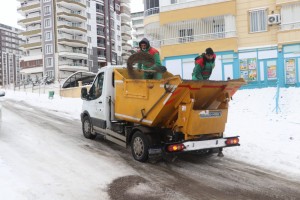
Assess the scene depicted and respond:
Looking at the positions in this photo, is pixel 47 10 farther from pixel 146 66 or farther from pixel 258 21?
pixel 146 66

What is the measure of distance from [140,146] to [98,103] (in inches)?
103

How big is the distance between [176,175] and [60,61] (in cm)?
6655

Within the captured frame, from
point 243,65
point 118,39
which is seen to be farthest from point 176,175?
point 118,39

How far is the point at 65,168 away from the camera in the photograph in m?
7.16

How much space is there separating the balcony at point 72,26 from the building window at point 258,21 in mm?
49417

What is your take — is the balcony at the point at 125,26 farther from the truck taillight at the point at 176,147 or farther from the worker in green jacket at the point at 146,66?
the truck taillight at the point at 176,147

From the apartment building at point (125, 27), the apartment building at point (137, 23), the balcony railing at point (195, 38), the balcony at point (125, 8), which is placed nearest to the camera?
the balcony railing at point (195, 38)

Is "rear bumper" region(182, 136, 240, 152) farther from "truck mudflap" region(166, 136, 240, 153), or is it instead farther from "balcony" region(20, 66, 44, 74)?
"balcony" region(20, 66, 44, 74)

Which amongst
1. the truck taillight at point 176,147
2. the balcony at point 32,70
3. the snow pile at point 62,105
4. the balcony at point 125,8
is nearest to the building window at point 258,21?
the snow pile at point 62,105

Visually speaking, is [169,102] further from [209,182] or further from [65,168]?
[65,168]

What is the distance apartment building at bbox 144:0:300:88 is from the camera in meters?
26.4

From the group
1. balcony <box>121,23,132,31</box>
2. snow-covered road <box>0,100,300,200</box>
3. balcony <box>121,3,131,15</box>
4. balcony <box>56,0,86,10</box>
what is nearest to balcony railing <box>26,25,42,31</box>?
balcony <box>56,0,86,10</box>

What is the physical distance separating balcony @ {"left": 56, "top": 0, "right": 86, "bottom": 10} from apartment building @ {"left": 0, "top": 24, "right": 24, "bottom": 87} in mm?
74500

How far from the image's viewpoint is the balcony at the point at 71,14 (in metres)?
70.0
